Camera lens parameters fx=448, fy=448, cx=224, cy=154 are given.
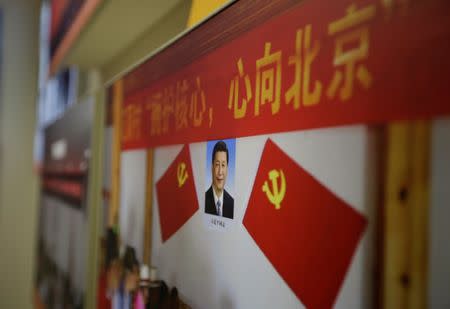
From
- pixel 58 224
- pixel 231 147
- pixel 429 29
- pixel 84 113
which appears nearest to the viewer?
pixel 429 29

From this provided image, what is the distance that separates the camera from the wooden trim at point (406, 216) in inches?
18.2

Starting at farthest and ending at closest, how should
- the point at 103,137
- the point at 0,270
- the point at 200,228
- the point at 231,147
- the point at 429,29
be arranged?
the point at 0,270, the point at 103,137, the point at 200,228, the point at 231,147, the point at 429,29

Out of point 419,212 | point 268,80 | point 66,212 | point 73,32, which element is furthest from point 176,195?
point 66,212

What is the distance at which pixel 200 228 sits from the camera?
926mm

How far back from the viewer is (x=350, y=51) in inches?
21.7

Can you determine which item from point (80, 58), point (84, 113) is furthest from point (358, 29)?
point (80, 58)

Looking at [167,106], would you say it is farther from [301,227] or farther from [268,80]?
[301,227]

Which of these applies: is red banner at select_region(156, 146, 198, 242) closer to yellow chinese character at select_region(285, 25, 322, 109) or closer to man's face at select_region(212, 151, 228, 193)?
man's face at select_region(212, 151, 228, 193)

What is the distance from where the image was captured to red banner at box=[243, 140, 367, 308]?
0.57m

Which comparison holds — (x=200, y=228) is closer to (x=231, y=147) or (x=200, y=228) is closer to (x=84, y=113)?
(x=231, y=147)

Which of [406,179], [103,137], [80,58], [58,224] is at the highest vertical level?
[80,58]

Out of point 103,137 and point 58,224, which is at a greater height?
point 103,137

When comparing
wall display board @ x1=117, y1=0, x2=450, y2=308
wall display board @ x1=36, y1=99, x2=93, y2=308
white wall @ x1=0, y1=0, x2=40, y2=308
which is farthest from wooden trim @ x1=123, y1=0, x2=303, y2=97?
white wall @ x1=0, y1=0, x2=40, y2=308

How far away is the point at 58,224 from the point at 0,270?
1806mm
